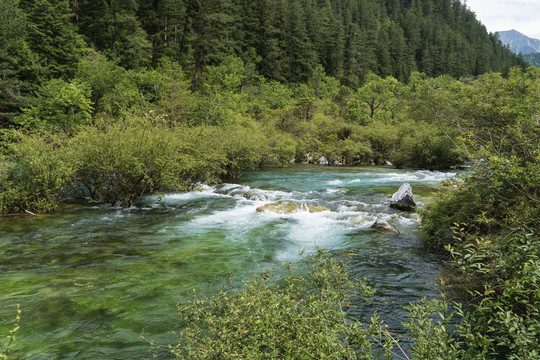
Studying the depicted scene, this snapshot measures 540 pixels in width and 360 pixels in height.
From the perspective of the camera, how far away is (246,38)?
65000 millimetres

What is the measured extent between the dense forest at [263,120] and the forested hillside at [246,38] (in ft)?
0.96

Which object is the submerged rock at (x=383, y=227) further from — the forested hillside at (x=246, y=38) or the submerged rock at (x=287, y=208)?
the forested hillside at (x=246, y=38)

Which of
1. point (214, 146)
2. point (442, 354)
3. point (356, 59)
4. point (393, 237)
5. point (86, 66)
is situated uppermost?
point (356, 59)

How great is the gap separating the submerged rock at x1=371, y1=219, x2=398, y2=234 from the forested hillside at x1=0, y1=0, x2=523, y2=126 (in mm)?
29100

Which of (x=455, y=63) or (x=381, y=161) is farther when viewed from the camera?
(x=455, y=63)

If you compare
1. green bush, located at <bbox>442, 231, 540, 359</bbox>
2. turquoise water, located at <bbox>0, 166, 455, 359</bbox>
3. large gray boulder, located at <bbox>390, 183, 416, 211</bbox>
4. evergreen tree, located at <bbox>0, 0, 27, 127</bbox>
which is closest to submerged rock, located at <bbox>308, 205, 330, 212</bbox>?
turquoise water, located at <bbox>0, 166, 455, 359</bbox>

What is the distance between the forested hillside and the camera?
2947cm

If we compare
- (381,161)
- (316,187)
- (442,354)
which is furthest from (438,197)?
(381,161)

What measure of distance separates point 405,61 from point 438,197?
100m

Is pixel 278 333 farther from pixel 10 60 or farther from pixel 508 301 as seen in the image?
pixel 10 60

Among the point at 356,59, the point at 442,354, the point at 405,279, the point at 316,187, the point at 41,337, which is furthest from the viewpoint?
the point at 356,59

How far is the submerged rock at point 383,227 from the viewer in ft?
35.9

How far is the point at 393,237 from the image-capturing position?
10.3 m

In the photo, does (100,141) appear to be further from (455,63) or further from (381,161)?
(455,63)
